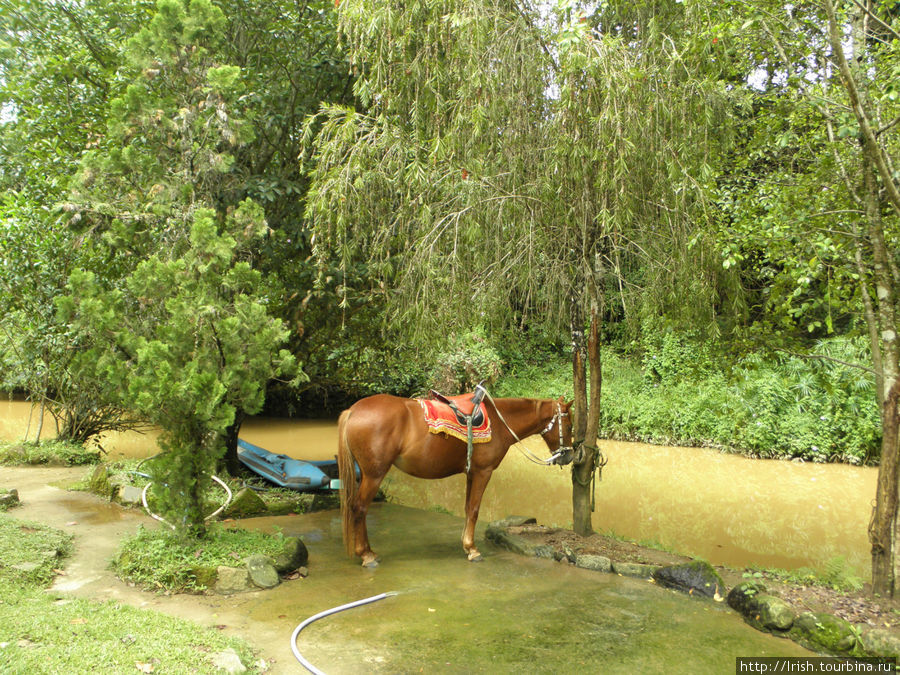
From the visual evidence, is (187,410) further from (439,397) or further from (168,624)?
(439,397)

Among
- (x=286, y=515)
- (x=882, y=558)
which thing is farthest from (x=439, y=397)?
(x=882, y=558)

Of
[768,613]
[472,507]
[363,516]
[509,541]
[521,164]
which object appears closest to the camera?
[768,613]

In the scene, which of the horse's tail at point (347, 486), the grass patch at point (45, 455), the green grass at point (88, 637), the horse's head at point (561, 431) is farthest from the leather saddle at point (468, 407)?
the grass patch at point (45, 455)

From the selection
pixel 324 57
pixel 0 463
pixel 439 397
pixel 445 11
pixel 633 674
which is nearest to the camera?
pixel 633 674

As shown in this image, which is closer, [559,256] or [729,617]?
[729,617]

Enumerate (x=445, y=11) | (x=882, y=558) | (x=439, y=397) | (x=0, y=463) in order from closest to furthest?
(x=882, y=558)
(x=445, y=11)
(x=439, y=397)
(x=0, y=463)

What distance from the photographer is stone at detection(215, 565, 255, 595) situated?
14.1 feet

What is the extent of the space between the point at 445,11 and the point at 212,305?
311cm

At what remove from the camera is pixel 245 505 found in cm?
656

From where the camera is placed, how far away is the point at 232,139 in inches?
223

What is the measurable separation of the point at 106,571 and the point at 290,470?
11.4 feet

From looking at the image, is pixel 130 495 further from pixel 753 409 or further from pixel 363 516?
pixel 753 409

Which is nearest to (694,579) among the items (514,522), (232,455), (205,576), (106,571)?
(514,522)

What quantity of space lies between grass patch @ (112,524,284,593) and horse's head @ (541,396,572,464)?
2560 mm
